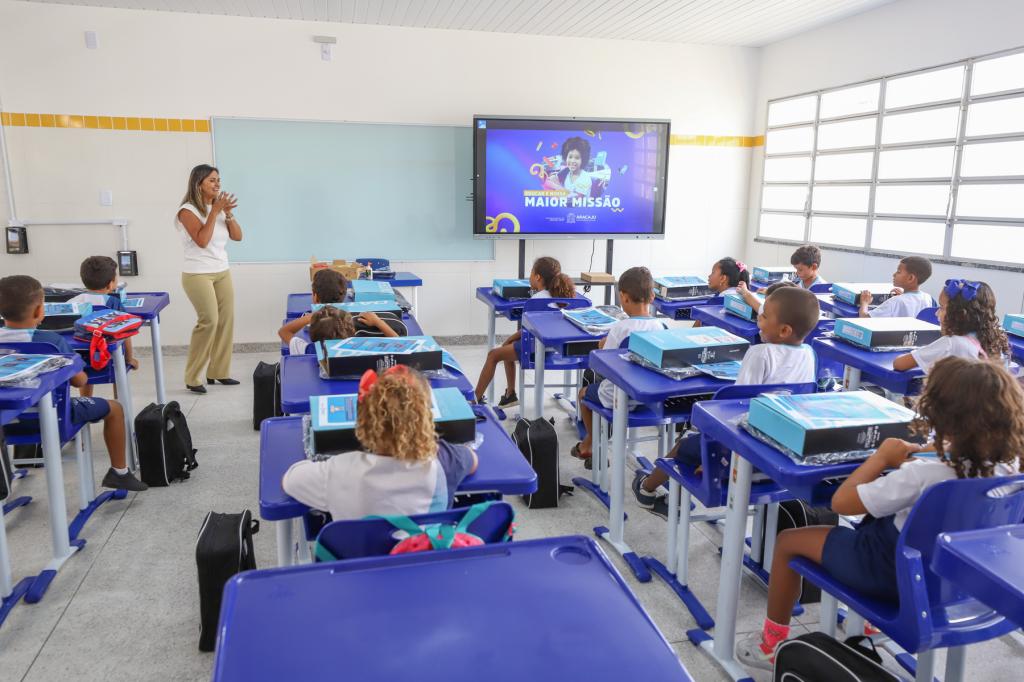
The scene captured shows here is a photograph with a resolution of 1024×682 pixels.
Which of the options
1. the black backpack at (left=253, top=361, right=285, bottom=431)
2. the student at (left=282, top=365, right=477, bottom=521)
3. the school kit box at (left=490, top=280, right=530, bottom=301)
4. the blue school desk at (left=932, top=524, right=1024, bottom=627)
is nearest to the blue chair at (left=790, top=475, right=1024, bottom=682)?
the blue school desk at (left=932, top=524, right=1024, bottom=627)

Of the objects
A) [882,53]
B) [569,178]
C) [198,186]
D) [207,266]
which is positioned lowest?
[207,266]

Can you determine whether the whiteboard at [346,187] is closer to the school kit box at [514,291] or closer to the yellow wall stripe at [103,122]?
the yellow wall stripe at [103,122]

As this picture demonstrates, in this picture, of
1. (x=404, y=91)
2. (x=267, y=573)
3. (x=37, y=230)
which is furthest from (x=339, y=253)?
(x=267, y=573)

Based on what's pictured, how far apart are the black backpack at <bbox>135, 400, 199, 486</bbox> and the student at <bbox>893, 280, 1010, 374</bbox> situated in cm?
321

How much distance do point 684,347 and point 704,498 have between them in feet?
1.90

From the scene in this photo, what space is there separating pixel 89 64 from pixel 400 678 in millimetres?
6323

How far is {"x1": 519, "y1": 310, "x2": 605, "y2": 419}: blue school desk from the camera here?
3334 mm

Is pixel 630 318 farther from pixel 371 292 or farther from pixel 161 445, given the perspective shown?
pixel 161 445

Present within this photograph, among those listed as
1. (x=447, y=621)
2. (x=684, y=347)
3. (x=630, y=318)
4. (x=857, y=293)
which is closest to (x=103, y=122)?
(x=630, y=318)

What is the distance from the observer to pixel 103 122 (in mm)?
5715

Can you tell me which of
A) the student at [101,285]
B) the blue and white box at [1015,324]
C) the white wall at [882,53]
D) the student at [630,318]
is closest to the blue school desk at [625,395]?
the student at [630,318]

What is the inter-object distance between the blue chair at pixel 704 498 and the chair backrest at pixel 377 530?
93 cm

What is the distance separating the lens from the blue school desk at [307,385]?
83.6 inches

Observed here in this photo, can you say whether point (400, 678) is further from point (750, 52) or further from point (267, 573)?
point (750, 52)
